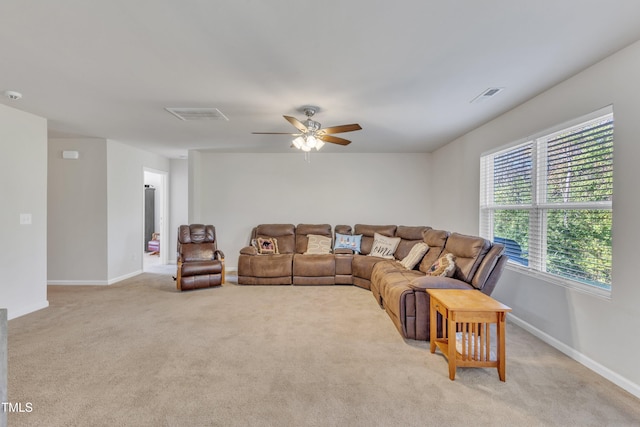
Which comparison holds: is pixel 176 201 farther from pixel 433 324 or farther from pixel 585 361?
pixel 585 361

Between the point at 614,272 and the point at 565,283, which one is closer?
the point at 614,272

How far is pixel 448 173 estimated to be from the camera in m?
5.36

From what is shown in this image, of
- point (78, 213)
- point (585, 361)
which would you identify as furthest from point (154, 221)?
point (585, 361)

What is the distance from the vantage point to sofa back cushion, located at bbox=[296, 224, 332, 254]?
18.7 feet

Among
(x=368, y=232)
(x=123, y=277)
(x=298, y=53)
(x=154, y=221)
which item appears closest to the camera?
(x=298, y=53)

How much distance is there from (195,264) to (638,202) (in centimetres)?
510

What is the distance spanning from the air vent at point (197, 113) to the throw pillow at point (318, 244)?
8.95ft

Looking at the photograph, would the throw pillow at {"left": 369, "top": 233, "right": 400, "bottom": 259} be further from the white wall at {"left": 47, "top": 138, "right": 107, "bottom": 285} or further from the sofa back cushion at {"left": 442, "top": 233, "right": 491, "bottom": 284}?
the white wall at {"left": 47, "top": 138, "right": 107, "bottom": 285}

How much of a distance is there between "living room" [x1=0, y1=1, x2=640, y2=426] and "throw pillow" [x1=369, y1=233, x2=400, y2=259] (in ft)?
2.99

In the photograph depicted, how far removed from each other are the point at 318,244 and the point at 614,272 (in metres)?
4.05

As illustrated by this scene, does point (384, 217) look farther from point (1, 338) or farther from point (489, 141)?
point (1, 338)

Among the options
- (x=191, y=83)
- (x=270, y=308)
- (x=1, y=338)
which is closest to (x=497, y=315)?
(x=270, y=308)

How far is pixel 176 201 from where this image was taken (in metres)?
6.94

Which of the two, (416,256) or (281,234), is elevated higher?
(281,234)
